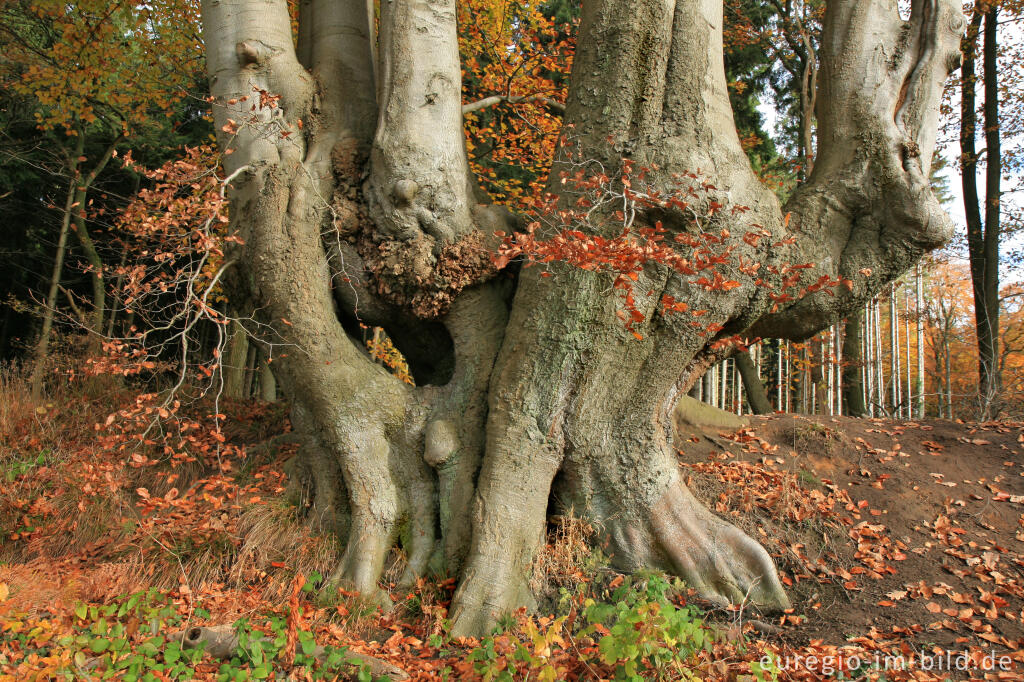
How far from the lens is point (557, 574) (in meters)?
4.53

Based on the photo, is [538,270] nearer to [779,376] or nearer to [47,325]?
[47,325]

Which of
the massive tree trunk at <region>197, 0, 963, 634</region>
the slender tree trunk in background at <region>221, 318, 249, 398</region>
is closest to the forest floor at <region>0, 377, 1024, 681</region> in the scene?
the massive tree trunk at <region>197, 0, 963, 634</region>

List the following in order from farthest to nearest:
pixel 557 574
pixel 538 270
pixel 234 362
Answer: pixel 234 362 < pixel 538 270 < pixel 557 574

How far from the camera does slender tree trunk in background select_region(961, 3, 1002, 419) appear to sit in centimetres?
1073

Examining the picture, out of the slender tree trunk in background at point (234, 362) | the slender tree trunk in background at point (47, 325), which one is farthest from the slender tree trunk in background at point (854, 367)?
the slender tree trunk in background at point (47, 325)

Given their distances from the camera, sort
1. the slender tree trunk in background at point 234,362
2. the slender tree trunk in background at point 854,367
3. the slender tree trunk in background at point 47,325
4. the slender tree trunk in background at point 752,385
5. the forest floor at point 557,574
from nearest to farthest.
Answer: the forest floor at point 557,574, the slender tree trunk in background at point 47,325, the slender tree trunk in background at point 752,385, the slender tree trunk in background at point 234,362, the slender tree trunk in background at point 854,367

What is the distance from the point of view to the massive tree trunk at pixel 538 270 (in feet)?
15.1

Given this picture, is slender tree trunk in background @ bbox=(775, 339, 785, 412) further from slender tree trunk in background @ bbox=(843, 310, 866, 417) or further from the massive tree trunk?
the massive tree trunk

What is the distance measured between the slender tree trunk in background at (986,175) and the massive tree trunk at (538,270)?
713 centimetres

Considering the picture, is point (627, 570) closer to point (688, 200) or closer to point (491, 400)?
point (491, 400)

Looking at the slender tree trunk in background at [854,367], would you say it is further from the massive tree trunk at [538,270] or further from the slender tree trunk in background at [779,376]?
the massive tree trunk at [538,270]

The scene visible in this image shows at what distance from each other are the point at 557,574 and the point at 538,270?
2.20m

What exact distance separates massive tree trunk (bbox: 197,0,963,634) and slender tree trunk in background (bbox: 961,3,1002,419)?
23.4 ft

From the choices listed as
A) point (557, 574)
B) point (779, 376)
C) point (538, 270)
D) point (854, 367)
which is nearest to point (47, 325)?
point (538, 270)
